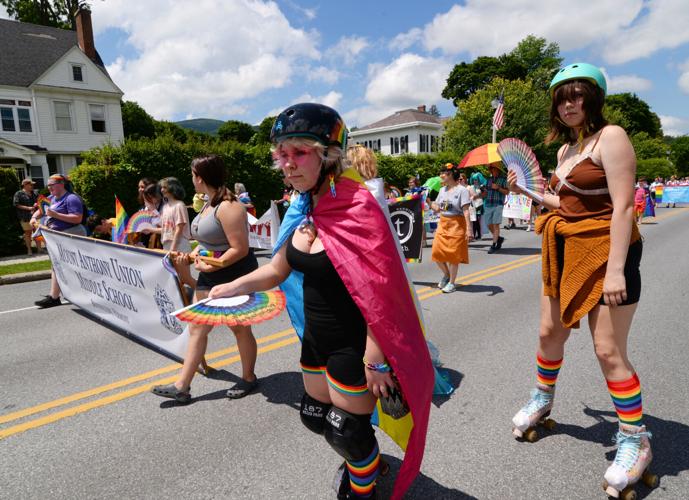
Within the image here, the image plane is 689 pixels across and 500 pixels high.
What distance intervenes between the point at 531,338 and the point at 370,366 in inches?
146

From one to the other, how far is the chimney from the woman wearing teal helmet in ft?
132

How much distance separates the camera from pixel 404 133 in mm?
62125

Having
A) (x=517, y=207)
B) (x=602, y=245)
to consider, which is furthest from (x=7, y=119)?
(x=602, y=245)

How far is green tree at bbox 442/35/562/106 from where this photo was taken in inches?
2261

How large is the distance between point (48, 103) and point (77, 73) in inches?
114

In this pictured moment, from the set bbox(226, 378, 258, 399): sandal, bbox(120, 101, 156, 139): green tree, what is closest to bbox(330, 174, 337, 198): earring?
bbox(226, 378, 258, 399): sandal

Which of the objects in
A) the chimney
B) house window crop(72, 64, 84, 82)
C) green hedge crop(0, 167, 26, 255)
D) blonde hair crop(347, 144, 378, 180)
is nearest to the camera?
blonde hair crop(347, 144, 378, 180)

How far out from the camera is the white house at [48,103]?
1126 inches

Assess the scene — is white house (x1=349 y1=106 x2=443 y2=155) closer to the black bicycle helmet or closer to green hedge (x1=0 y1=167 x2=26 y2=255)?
green hedge (x1=0 y1=167 x2=26 y2=255)

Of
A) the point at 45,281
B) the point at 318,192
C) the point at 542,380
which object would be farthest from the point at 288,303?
the point at 45,281

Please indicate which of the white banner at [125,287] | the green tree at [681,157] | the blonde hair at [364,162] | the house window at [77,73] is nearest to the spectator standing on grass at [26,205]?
the white banner at [125,287]

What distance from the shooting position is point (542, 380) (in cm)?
298

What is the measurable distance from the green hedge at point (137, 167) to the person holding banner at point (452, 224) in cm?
815

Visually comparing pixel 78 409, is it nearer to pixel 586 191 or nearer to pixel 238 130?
pixel 586 191
